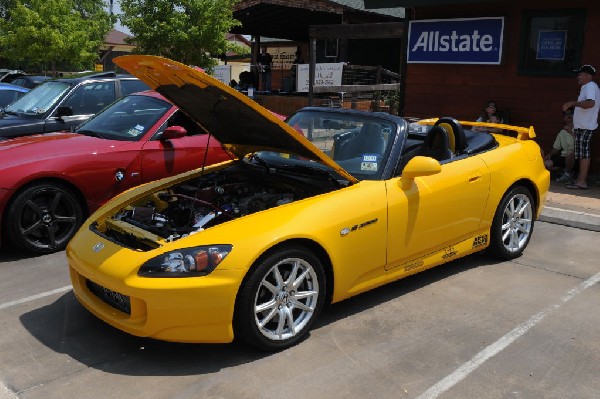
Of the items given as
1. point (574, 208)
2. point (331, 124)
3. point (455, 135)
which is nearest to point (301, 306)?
point (331, 124)

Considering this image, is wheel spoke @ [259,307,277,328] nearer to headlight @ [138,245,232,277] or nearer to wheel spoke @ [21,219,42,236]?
headlight @ [138,245,232,277]

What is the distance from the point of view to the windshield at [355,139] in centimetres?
436

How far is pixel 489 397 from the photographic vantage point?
3.20m

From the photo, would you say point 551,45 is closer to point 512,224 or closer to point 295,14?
point 512,224

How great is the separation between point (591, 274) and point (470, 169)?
157cm

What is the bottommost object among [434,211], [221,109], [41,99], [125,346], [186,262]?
[125,346]

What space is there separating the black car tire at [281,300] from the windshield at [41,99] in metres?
5.60

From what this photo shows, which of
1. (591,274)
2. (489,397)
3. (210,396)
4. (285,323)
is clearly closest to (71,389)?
(210,396)

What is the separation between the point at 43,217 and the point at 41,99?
11.1 feet

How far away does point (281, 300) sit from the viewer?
3.65m

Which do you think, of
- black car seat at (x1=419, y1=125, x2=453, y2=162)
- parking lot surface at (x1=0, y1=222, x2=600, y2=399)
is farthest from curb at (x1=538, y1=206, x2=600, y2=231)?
black car seat at (x1=419, y1=125, x2=453, y2=162)

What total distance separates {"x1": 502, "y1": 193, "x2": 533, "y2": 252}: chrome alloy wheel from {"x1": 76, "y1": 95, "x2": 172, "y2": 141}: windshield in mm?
3668

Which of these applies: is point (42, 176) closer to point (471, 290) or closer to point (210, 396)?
point (210, 396)

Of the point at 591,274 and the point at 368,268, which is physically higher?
the point at 368,268
